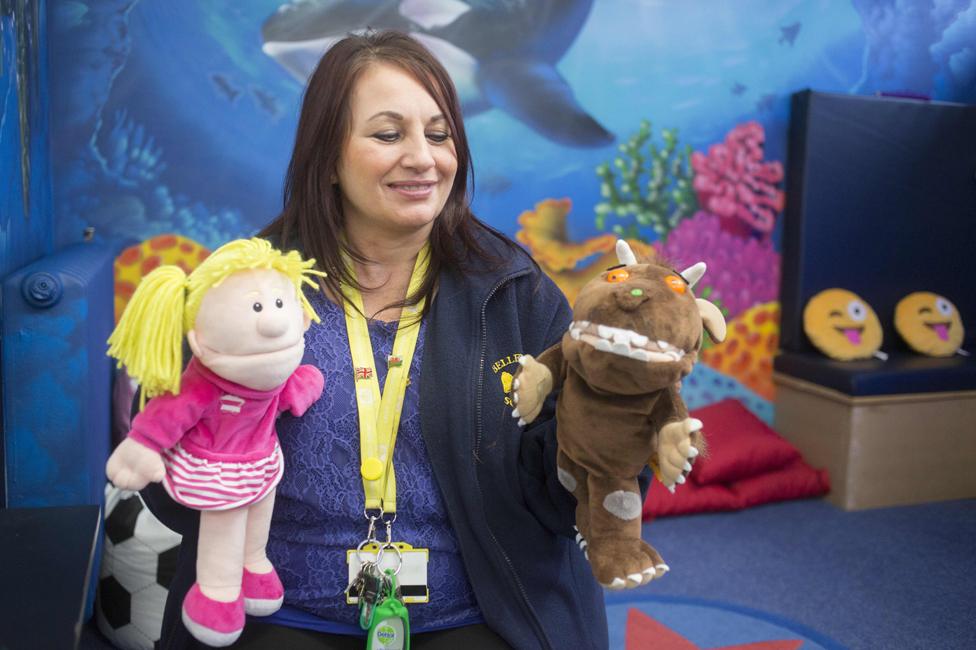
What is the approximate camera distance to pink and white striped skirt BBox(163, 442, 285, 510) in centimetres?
107

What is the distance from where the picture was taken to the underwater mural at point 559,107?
10.2 ft

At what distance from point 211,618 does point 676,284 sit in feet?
2.43

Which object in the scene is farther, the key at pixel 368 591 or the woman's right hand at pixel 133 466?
the key at pixel 368 591

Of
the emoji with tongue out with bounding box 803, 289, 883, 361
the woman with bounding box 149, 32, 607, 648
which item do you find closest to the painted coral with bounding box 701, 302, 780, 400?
the emoji with tongue out with bounding box 803, 289, 883, 361

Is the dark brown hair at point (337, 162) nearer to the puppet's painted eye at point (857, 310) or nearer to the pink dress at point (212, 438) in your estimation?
the pink dress at point (212, 438)

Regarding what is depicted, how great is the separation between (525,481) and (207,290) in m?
0.60

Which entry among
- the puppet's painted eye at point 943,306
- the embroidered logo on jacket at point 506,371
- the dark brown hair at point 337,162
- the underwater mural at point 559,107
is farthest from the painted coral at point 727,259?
the embroidered logo on jacket at point 506,371

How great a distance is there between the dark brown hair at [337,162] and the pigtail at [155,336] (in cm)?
44

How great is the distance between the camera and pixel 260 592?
120cm

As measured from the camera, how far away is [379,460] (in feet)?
4.43

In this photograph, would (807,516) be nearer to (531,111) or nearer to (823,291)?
(823,291)

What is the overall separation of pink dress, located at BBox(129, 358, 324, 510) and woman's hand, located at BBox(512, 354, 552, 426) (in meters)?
0.32

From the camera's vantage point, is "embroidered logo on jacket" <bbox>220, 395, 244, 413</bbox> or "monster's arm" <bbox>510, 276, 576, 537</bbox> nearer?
"embroidered logo on jacket" <bbox>220, 395, 244, 413</bbox>

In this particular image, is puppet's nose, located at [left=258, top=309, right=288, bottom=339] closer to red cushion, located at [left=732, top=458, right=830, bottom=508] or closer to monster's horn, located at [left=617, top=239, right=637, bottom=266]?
monster's horn, located at [left=617, top=239, right=637, bottom=266]
